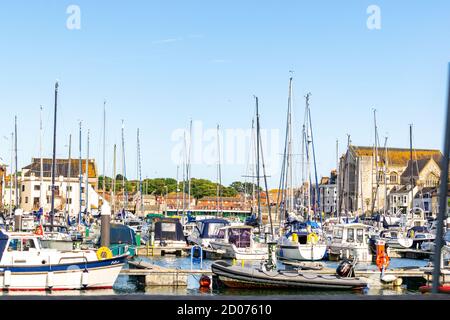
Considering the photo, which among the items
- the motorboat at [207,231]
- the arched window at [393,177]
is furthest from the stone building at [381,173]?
the motorboat at [207,231]

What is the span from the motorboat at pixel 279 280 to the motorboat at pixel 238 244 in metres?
12.2

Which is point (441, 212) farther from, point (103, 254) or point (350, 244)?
point (350, 244)

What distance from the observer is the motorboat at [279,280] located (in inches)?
1012

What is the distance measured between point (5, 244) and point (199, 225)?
1186 inches

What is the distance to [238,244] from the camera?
4231 cm

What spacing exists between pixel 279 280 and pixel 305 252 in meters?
15.3

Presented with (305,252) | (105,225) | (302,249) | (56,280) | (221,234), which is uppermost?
(105,225)

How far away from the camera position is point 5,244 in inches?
932

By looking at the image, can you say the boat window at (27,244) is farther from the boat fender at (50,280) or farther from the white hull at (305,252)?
the white hull at (305,252)

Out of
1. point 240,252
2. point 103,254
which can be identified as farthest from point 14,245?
point 240,252

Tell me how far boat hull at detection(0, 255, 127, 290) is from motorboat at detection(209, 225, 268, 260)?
15.5 metres
